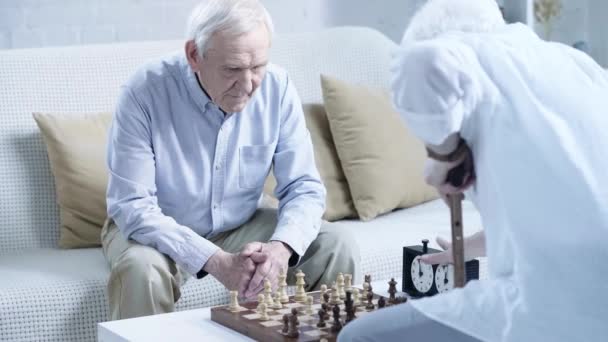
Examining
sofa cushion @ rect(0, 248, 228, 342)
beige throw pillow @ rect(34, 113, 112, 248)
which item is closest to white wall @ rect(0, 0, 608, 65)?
beige throw pillow @ rect(34, 113, 112, 248)

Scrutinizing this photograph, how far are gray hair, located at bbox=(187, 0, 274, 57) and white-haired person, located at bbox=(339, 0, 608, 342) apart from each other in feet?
3.01

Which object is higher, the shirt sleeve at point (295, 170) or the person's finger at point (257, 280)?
the shirt sleeve at point (295, 170)

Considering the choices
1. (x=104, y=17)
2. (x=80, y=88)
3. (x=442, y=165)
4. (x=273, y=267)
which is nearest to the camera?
(x=442, y=165)

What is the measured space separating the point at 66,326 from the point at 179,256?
0.30m

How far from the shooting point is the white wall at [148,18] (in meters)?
3.20

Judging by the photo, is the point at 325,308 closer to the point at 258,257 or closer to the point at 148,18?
the point at 258,257

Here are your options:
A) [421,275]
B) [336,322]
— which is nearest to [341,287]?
[421,275]

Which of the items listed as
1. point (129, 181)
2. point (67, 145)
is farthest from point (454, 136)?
point (67, 145)

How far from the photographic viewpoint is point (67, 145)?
2.65 m

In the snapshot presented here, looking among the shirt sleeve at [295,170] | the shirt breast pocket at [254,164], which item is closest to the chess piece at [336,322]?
the shirt sleeve at [295,170]

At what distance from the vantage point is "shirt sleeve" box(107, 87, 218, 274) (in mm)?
2230

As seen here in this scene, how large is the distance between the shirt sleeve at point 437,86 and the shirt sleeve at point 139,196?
942 millimetres

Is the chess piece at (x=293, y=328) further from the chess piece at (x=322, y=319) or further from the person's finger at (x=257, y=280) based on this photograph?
the person's finger at (x=257, y=280)

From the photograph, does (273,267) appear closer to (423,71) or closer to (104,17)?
(423,71)
